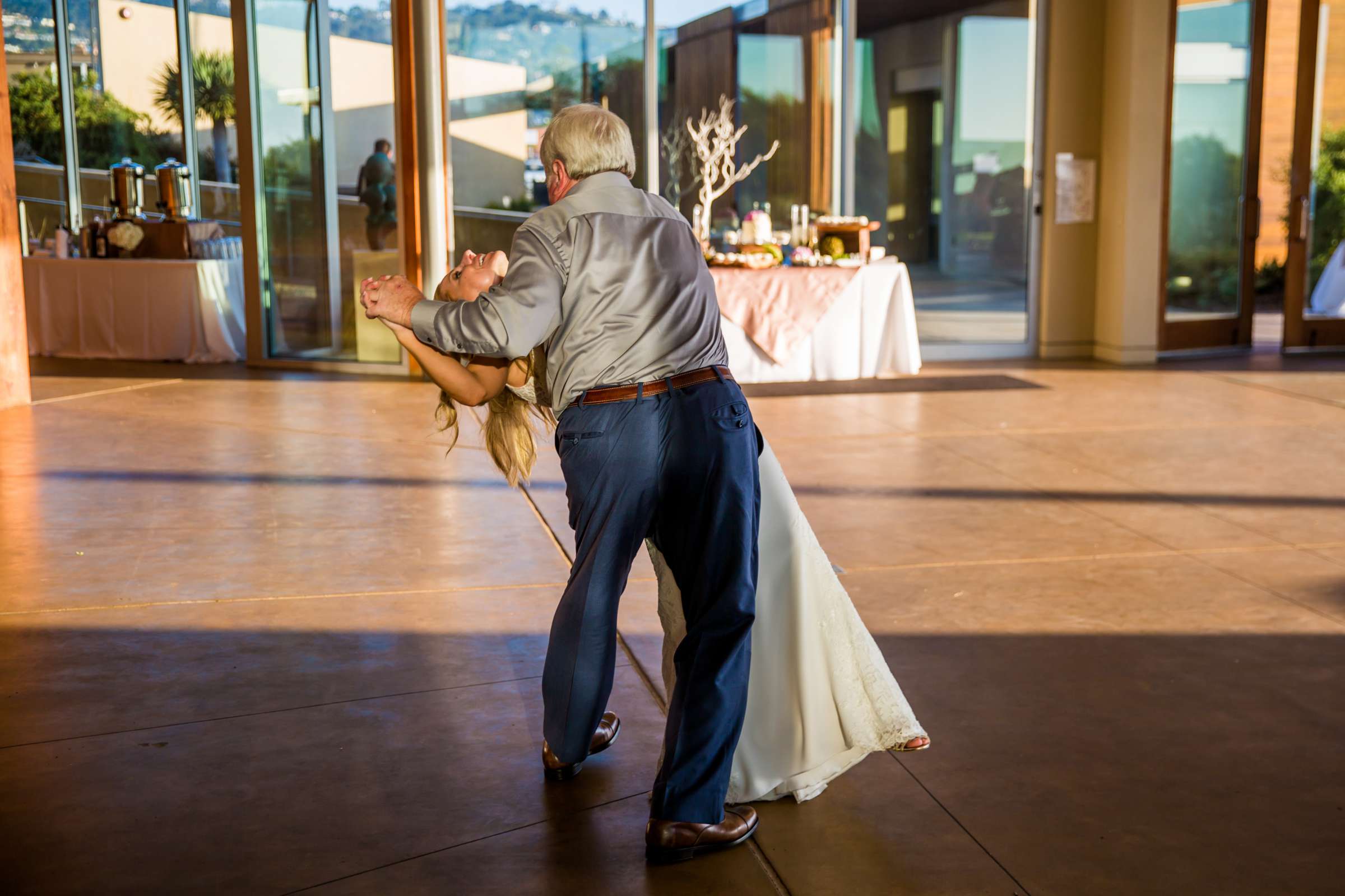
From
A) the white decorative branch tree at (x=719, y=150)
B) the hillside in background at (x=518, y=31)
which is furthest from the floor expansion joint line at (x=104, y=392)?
the white decorative branch tree at (x=719, y=150)

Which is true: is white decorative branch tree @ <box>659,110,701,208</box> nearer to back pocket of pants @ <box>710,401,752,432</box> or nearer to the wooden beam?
the wooden beam

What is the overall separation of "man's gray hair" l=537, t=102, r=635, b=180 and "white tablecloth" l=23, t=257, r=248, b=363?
801 cm

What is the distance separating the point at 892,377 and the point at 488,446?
638 cm

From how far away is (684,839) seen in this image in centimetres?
227

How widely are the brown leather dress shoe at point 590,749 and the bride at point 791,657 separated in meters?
0.28

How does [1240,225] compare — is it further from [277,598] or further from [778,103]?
[277,598]

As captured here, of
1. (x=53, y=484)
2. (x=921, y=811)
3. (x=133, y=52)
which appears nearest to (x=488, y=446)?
(x=921, y=811)

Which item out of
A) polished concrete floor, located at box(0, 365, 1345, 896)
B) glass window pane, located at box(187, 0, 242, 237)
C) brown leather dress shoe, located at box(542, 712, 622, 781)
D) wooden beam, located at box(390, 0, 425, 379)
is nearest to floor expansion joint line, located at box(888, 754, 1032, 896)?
polished concrete floor, located at box(0, 365, 1345, 896)

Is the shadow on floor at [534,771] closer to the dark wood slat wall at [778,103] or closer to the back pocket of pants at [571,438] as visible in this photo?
the back pocket of pants at [571,438]

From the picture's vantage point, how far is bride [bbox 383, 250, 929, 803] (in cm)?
245

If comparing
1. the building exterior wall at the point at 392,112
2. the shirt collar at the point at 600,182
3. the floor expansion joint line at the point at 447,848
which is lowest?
the floor expansion joint line at the point at 447,848

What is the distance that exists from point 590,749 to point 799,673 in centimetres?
50

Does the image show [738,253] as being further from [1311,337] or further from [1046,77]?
[1311,337]

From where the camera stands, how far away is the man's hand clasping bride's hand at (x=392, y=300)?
2.27 metres
